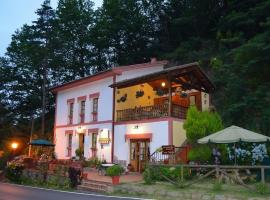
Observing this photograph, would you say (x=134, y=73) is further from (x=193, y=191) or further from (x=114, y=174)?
(x=193, y=191)

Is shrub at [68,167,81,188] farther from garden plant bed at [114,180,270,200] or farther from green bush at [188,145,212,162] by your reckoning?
green bush at [188,145,212,162]

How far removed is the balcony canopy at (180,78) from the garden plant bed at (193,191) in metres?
7.50

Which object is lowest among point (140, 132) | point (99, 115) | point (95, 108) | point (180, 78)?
point (140, 132)

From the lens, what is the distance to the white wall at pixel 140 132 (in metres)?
21.8

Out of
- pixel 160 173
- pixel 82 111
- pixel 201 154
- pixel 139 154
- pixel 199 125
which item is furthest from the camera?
pixel 82 111

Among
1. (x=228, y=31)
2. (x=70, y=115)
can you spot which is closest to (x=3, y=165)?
(x=70, y=115)

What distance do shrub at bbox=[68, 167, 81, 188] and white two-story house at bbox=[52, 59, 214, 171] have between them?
5.41 metres

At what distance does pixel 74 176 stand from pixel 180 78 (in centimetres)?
925

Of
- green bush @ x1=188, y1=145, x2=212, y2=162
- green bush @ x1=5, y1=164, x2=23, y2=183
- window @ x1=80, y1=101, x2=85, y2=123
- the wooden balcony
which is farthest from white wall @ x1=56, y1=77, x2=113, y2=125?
green bush @ x1=188, y1=145, x2=212, y2=162

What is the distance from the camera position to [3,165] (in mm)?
26891

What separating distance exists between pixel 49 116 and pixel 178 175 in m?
30.7

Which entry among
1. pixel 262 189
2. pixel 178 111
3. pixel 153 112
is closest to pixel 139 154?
→ pixel 153 112

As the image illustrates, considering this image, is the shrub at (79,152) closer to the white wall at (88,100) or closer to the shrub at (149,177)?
the white wall at (88,100)

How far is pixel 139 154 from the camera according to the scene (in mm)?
23562
